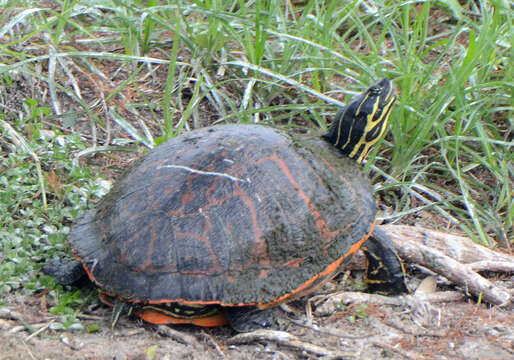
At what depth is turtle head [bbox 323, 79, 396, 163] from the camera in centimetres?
320

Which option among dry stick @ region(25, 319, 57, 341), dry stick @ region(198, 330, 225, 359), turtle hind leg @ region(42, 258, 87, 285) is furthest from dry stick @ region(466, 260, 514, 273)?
dry stick @ region(25, 319, 57, 341)

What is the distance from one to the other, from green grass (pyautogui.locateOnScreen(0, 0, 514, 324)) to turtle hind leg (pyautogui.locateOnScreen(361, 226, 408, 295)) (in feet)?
2.17

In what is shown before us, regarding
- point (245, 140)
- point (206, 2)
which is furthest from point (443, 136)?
point (206, 2)

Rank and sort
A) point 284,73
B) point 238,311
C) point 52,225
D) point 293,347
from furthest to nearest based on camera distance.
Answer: point 284,73
point 52,225
point 238,311
point 293,347

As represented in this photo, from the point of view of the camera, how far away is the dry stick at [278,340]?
239cm

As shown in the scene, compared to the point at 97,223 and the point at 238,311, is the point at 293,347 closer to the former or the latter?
the point at 238,311

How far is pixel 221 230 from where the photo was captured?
8.07 feet

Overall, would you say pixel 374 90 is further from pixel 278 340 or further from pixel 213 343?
pixel 213 343

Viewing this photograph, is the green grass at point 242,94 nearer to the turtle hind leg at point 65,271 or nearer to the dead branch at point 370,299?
the turtle hind leg at point 65,271

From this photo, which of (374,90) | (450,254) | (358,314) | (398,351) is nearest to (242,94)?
(374,90)

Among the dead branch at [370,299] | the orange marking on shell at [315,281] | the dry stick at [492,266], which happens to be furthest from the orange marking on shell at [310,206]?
the dry stick at [492,266]

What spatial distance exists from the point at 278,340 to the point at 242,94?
2558 mm

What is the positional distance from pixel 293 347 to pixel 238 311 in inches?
13.1

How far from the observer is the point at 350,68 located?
4.61 metres
